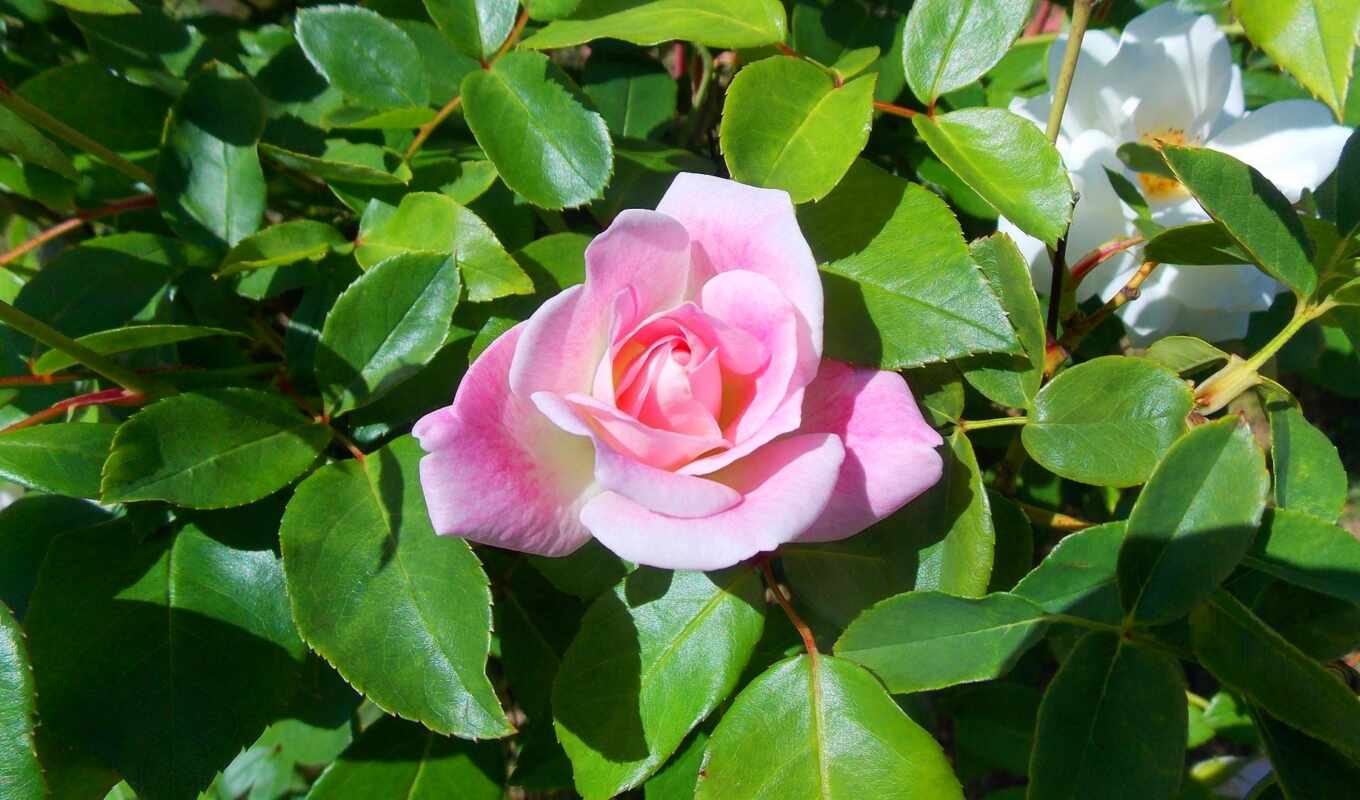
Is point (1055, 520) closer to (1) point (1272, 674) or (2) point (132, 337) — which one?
(1) point (1272, 674)

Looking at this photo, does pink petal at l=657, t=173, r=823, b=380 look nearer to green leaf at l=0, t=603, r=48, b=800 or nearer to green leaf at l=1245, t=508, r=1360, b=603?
green leaf at l=1245, t=508, r=1360, b=603

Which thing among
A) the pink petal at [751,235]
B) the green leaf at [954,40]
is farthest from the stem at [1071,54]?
the pink petal at [751,235]

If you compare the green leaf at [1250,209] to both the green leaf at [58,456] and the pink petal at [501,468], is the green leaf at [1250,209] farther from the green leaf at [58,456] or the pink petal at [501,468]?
the green leaf at [58,456]

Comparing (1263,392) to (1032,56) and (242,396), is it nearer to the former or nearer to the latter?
(1032,56)

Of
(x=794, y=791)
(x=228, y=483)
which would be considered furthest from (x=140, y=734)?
(x=794, y=791)

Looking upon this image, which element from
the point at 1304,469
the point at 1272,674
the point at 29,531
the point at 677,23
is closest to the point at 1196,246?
the point at 1304,469

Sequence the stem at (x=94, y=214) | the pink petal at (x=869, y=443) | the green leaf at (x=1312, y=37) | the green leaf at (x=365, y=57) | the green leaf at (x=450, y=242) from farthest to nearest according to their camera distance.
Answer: the stem at (x=94, y=214) → the green leaf at (x=365, y=57) → the green leaf at (x=450, y=242) → the pink petal at (x=869, y=443) → the green leaf at (x=1312, y=37)

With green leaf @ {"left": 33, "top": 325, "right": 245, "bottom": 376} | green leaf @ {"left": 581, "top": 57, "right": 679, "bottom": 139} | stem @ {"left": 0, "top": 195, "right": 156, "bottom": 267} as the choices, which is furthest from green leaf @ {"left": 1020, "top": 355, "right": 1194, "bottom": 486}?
stem @ {"left": 0, "top": 195, "right": 156, "bottom": 267}

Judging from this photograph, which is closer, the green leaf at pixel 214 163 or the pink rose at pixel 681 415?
the pink rose at pixel 681 415
